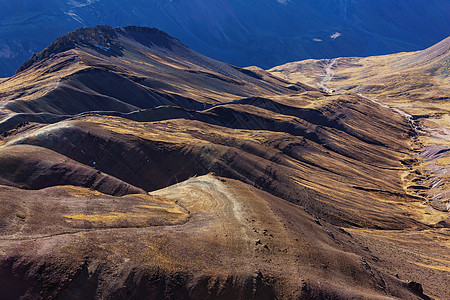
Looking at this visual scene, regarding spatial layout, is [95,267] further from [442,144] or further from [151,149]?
[442,144]

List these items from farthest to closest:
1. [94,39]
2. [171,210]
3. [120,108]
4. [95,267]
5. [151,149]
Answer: [94,39] → [120,108] → [151,149] → [171,210] → [95,267]

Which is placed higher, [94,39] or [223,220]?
[94,39]

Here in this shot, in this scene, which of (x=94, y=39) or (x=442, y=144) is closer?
(x=442, y=144)

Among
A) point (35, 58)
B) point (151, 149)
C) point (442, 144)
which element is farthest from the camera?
point (35, 58)

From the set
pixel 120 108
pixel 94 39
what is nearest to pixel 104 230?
pixel 120 108

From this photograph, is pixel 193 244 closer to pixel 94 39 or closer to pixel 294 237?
pixel 294 237

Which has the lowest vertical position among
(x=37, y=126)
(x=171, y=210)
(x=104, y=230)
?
(x=104, y=230)
